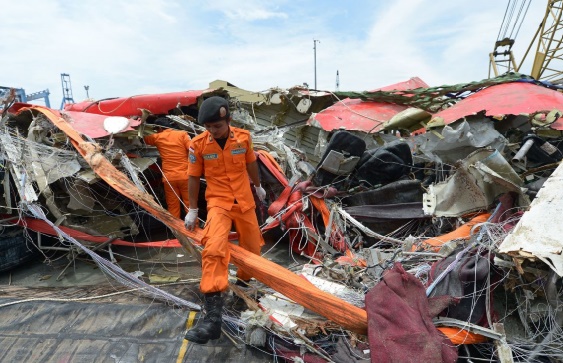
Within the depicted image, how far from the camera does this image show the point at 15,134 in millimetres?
4312

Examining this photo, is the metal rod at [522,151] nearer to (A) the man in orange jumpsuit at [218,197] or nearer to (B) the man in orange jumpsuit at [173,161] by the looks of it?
(A) the man in orange jumpsuit at [218,197]

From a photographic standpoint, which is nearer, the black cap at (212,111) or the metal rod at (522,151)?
the black cap at (212,111)

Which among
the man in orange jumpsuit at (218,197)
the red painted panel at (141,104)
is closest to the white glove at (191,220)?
the man in orange jumpsuit at (218,197)

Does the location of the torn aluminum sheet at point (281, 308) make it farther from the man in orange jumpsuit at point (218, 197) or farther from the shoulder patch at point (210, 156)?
the shoulder patch at point (210, 156)

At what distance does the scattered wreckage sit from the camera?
2.35 metres

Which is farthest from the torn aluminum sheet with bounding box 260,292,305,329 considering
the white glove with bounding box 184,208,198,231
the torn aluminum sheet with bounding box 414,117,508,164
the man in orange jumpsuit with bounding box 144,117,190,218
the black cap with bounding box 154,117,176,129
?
the black cap with bounding box 154,117,176,129

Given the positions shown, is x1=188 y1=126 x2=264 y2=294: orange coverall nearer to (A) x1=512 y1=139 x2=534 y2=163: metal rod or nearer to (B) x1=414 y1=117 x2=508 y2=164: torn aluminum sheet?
(B) x1=414 y1=117 x2=508 y2=164: torn aluminum sheet

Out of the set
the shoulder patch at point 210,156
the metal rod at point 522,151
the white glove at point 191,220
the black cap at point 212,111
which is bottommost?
the white glove at point 191,220

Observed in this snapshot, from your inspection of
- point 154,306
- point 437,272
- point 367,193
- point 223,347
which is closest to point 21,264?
point 154,306

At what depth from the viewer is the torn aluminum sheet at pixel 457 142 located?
4051 mm

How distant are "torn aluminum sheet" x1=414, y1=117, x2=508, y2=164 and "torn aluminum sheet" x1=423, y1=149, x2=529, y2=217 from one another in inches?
18.9

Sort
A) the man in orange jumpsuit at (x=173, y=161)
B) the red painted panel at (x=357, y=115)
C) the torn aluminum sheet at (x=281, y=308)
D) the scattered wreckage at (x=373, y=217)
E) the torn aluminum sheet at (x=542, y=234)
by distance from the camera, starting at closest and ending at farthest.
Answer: the torn aluminum sheet at (x=542, y=234) < the scattered wreckage at (x=373, y=217) < the torn aluminum sheet at (x=281, y=308) < the man in orange jumpsuit at (x=173, y=161) < the red painted panel at (x=357, y=115)

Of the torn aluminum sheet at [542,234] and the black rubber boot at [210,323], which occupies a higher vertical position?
the torn aluminum sheet at [542,234]

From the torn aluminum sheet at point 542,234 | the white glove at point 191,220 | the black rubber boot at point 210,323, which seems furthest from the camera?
the white glove at point 191,220
